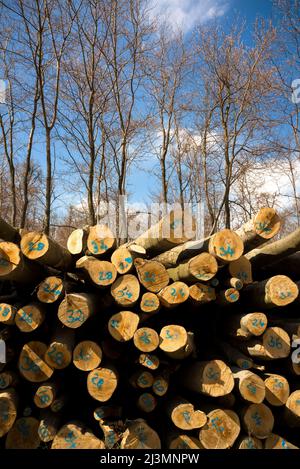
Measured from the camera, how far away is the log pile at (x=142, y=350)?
2.78 m

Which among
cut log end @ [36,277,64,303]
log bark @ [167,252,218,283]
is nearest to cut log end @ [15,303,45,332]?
cut log end @ [36,277,64,303]

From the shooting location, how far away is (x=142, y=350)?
9.09 ft

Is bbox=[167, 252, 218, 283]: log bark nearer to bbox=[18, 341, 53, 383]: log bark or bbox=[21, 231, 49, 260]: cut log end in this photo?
bbox=[21, 231, 49, 260]: cut log end

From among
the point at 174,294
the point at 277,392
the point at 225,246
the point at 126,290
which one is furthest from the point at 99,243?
the point at 277,392

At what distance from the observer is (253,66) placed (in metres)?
13.0

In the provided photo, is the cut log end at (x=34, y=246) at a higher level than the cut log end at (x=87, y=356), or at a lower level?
higher

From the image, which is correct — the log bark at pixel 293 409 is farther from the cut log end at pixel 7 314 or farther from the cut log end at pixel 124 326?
the cut log end at pixel 7 314

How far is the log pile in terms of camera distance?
278 centimetres

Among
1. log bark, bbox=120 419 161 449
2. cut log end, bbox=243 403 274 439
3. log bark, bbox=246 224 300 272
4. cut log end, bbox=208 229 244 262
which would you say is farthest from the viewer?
log bark, bbox=246 224 300 272

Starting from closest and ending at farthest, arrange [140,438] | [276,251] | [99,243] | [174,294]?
[140,438] → [174,294] → [99,243] → [276,251]

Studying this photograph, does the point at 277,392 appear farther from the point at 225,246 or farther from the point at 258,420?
the point at 225,246

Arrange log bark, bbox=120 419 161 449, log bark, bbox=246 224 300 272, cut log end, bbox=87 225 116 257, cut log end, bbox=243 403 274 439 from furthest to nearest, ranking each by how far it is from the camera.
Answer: log bark, bbox=246 224 300 272 < cut log end, bbox=87 225 116 257 < cut log end, bbox=243 403 274 439 < log bark, bbox=120 419 161 449

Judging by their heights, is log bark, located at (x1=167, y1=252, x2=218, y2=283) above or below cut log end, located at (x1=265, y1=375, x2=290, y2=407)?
above

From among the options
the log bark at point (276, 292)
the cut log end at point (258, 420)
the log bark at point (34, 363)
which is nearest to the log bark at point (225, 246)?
the log bark at point (276, 292)
